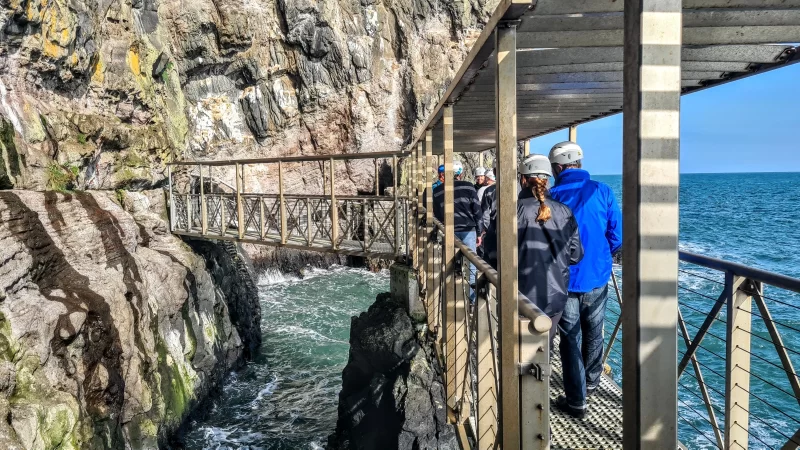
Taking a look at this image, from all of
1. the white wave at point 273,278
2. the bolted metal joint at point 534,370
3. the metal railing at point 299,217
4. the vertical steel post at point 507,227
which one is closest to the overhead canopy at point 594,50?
the vertical steel post at point 507,227

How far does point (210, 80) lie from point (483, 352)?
64.0 feet

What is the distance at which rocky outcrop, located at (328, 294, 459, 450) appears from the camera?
6.91m

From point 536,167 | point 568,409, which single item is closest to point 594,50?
point 536,167

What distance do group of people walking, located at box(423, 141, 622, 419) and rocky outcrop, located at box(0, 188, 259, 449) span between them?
5.83m

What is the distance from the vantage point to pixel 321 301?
62.8 feet

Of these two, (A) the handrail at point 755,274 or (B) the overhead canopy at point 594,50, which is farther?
(B) the overhead canopy at point 594,50

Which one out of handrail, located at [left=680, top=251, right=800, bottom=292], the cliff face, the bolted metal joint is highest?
the cliff face

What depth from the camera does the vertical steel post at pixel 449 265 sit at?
4.19 m

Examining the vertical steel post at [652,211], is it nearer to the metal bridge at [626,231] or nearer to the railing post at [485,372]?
the metal bridge at [626,231]

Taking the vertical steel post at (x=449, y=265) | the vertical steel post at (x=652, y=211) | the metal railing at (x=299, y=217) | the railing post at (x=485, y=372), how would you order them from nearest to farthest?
the vertical steel post at (x=652, y=211), the railing post at (x=485, y=372), the vertical steel post at (x=449, y=265), the metal railing at (x=299, y=217)

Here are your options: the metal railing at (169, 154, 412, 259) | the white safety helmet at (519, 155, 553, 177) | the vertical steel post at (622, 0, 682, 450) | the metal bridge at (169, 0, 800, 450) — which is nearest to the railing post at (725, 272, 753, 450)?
the metal bridge at (169, 0, 800, 450)

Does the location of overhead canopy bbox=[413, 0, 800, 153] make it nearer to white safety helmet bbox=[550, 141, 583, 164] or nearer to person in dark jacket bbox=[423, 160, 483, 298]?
Answer: white safety helmet bbox=[550, 141, 583, 164]

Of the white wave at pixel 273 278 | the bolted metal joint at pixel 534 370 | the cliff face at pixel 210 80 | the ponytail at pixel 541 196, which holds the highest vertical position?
the cliff face at pixel 210 80

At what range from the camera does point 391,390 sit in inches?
287
